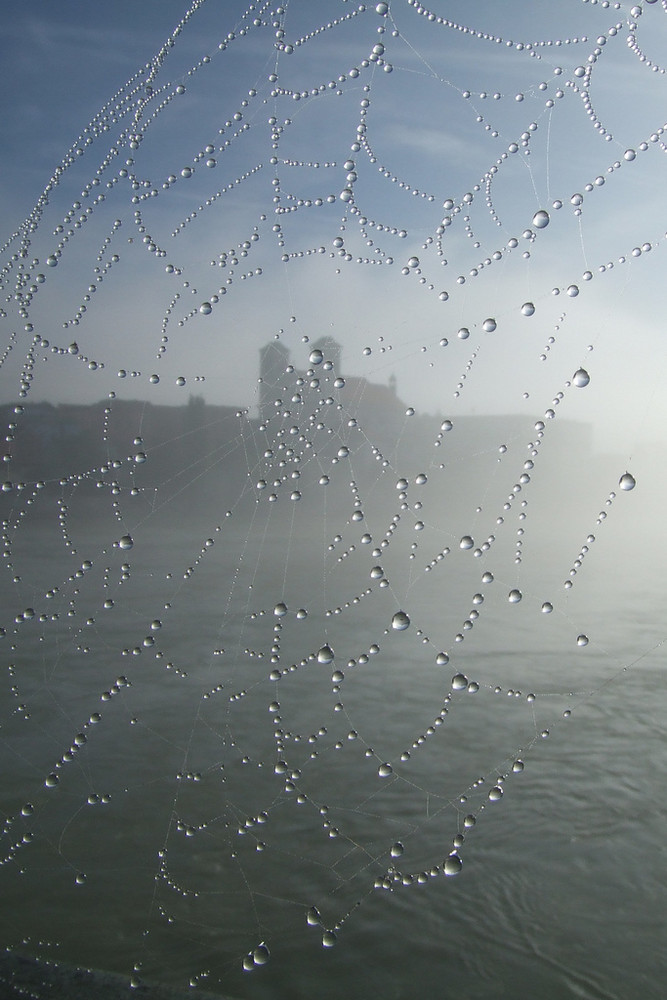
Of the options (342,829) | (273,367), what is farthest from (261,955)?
(273,367)

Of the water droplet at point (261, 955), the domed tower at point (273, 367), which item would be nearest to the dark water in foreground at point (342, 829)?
the water droplet at point (261, 955)

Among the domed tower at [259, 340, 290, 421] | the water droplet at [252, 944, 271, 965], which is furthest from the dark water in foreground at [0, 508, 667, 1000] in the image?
the domed tower at [259, 340, 290, 421]

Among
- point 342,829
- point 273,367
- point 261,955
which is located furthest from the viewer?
point 342,829

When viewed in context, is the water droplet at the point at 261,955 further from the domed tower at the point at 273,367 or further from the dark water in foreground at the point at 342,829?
the domed tower at the point at 273,367

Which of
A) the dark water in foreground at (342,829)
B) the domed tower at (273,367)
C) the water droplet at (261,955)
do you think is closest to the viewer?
the water droplet at (261,955)

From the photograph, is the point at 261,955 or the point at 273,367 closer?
the point at 261,955

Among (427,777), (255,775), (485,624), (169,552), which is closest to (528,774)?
(427,777)

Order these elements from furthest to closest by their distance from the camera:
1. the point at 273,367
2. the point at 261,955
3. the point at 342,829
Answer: the point at 342,829
the point at 273,367
the point at 261,955

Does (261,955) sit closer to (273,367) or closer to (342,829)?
(342,829)

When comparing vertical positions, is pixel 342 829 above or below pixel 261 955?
below
